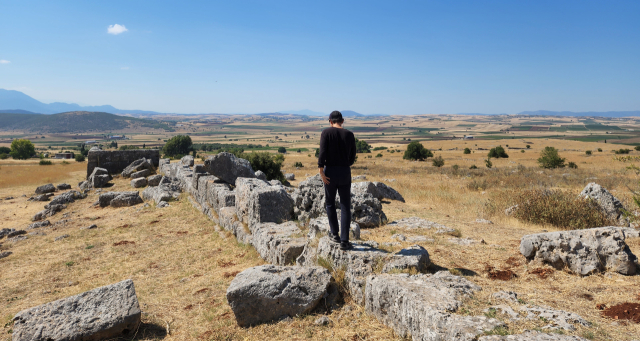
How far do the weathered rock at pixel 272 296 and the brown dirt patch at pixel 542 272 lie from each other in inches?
139

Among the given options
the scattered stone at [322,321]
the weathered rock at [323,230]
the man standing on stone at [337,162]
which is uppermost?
the man standing on stone at [337,162]

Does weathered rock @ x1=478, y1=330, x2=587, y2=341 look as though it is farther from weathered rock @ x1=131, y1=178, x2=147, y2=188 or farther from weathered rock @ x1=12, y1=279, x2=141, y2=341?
weathered rock @ x1=131, y1=178, x2=147, y2=188

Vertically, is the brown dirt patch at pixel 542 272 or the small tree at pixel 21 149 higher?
the brown dirt patch at pixel 542 272

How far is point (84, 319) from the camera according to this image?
4758 mm

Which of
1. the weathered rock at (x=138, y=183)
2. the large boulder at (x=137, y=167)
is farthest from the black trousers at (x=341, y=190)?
the large boulder at (x=137, y=167)

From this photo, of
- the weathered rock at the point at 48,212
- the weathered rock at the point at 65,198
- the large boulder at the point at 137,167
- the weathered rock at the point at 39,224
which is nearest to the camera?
the weathered rock at the point at 39,224

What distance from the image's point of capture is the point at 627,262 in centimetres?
547

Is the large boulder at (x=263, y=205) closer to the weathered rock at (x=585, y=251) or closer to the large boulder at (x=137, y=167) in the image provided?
the weathered rock at (x=585, y=251)

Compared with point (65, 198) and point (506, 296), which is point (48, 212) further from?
point (506, 296)

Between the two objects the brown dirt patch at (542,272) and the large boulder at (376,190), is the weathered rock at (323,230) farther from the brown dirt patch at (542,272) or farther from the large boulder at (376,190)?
the large boulder at (376,190)

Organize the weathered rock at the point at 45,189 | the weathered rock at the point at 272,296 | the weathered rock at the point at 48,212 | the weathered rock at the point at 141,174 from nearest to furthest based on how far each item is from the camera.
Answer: the weathered rock at the point at 272,296
the weathered rock at the point at 48,212
the weathered rock at the point at 45,189
the weathered rock at the point at 141,174

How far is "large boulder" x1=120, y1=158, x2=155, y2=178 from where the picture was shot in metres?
22.6

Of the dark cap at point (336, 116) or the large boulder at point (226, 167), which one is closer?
the dark cap at point (336, 116)

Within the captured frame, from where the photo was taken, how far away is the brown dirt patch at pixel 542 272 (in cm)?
565
